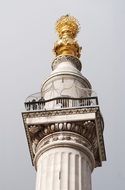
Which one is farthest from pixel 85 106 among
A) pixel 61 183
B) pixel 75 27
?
pixel 75 27

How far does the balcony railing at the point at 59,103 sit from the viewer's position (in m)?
31.0

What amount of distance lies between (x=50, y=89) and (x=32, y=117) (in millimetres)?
2947

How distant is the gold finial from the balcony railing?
5.28 metres

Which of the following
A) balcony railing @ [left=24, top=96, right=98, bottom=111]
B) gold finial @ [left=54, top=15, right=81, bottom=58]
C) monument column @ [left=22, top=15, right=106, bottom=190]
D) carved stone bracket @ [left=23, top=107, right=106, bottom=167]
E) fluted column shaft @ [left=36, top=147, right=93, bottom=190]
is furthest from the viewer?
gold finial @ [left=54, top=15, right=81, bottom=58]

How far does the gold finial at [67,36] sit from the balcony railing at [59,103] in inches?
208

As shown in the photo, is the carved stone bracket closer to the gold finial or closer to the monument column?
the monument column

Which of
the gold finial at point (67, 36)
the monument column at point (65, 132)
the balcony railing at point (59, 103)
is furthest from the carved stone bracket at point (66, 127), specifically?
the gold finial at point (67, 36)

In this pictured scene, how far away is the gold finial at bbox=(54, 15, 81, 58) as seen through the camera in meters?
36.3

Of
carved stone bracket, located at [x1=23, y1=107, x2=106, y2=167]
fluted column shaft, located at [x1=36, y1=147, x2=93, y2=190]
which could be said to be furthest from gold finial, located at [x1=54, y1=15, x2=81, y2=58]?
fluted column shaft, located at [x1=36, y1=147, x2=93, y2=190]

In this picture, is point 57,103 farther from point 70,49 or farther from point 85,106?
point 70,49

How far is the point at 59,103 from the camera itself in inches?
1228

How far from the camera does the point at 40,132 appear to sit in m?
30.4

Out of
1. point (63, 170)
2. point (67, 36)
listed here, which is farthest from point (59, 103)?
point (67, 36)

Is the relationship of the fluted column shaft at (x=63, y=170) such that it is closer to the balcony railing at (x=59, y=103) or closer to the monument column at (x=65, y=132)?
the monument column at (x=65, y=132)
